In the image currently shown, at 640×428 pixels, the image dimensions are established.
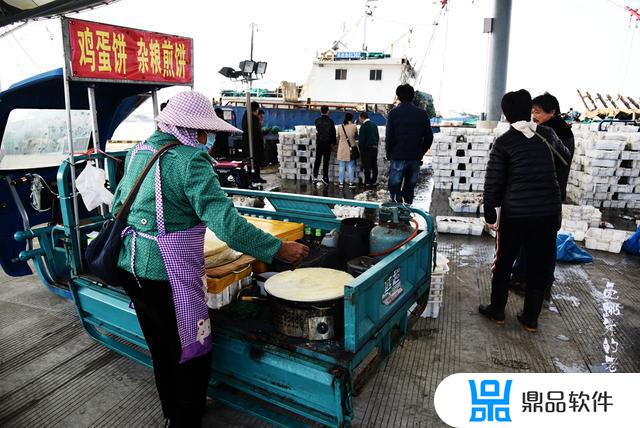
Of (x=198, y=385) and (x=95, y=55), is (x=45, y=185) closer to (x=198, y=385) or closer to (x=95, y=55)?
(x=95, y=55)

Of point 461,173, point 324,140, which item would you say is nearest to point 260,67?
point 324,140

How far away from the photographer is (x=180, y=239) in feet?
6.97

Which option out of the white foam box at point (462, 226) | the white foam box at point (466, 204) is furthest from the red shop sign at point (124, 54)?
the white foam box at point (466, 204)

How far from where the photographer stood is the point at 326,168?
11867 millimetres

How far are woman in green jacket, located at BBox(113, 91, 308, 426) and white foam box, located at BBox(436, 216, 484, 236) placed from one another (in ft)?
16.8

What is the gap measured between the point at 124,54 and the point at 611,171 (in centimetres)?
922

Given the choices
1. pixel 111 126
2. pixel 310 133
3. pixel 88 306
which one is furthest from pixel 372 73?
pixel 88 306

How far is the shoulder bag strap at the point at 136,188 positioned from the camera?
207 cm

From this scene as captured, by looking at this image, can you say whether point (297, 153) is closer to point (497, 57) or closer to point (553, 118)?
point (553, 118)

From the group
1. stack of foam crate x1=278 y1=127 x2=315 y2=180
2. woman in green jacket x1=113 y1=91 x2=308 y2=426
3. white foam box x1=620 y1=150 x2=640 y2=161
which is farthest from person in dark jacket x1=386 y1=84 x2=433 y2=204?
stack of foam crate x1=278 y1=127 x2=315 y2=180

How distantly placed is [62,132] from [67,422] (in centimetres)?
325

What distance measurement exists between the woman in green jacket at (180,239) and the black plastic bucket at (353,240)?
78 centimetres

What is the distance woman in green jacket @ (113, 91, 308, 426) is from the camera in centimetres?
205

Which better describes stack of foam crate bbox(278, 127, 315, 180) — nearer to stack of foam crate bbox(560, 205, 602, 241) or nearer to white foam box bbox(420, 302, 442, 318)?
stack of foam crate bbox(560, 205, 602, 241)
